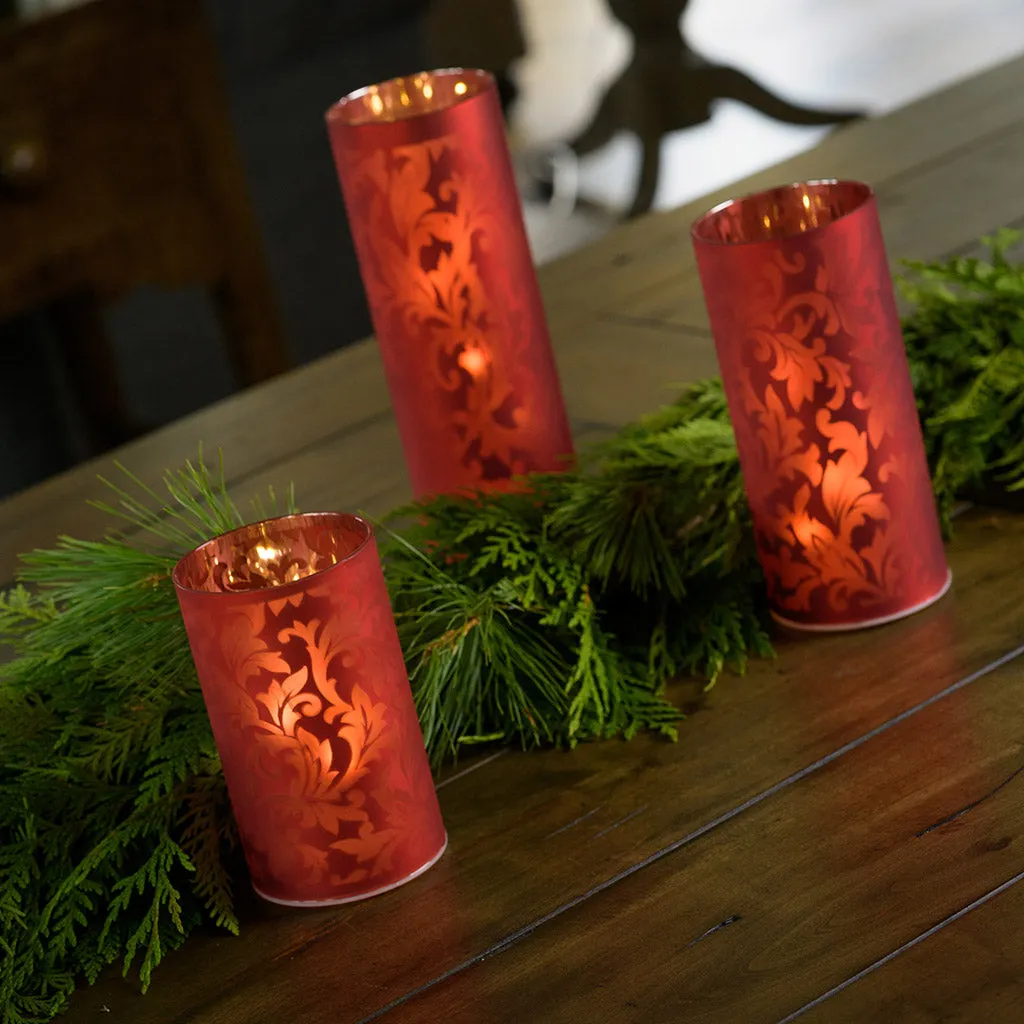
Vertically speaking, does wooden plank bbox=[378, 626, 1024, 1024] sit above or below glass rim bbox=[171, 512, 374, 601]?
below

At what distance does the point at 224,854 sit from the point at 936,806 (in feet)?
0.95

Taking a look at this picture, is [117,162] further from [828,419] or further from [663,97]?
[828,419]

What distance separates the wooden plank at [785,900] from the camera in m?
0.54

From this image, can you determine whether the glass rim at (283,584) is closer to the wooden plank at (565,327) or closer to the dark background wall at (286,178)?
the wooden plank at (565,327)

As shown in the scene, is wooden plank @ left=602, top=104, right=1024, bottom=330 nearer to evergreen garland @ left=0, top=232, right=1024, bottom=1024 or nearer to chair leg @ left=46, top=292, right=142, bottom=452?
evergreen garland @ left=0, top=232, right=1024, bottom=1024

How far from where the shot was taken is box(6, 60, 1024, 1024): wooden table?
537mm

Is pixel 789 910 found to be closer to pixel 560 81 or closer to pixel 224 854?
pixel 224 854

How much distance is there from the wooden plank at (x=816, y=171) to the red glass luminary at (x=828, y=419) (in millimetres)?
471

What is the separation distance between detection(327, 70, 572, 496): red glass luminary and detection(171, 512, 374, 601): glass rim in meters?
0.15

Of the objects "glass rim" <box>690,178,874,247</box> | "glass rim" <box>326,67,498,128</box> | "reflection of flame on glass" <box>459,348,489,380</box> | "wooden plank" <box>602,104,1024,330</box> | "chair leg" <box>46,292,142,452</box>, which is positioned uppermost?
"glass rim" <box>326,67,498,128</box>

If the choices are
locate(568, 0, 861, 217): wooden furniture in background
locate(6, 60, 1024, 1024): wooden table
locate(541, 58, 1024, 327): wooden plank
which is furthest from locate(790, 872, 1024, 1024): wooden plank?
locate(568, 0, 861, 217): wooden furniture in background

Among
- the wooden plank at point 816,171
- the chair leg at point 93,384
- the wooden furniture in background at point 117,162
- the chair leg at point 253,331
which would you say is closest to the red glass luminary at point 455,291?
the wooden plank at point 816,171

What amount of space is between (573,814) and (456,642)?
10 cm

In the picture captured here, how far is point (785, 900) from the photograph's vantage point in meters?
0.57
